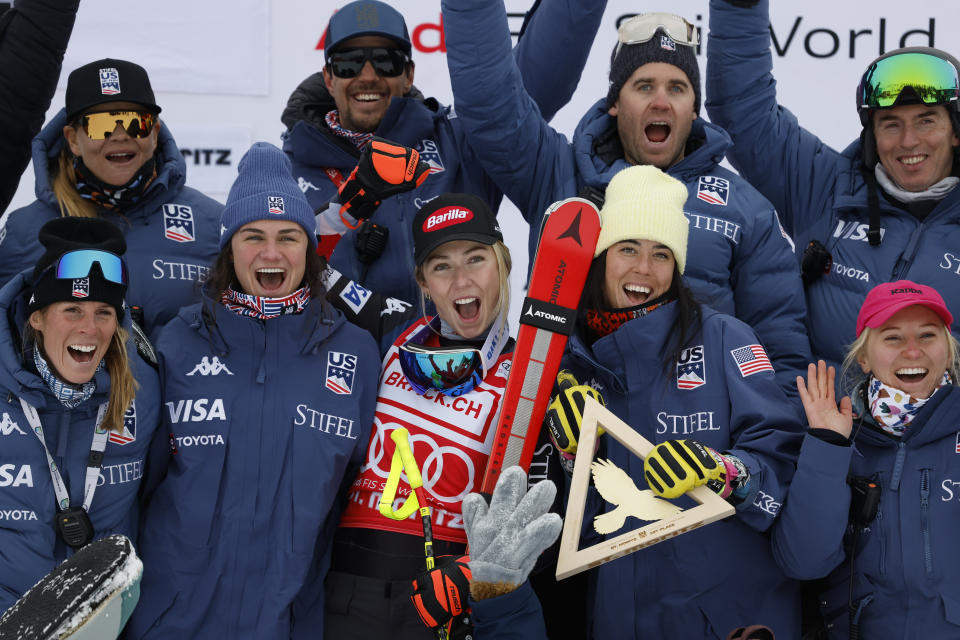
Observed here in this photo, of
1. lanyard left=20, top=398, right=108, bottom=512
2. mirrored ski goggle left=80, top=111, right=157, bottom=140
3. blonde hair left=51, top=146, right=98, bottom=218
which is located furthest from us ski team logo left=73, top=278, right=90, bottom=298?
mirrored ski goggle left=80, top=111, right=157, bottom=140

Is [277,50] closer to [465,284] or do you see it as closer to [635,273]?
[465,284]

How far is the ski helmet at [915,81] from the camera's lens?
3330mm

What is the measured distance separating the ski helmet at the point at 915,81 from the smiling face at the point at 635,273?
1.02 metres

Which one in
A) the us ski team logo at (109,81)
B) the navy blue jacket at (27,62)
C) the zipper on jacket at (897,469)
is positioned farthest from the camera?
the us ski team logo at (109,81)

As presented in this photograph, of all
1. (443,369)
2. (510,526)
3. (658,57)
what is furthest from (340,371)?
(658,57)

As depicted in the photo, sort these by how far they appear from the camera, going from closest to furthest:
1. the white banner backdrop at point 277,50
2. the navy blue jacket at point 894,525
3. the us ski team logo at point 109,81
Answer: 1. the navy blue jacket at point 894,525
2. the us ski team logo at point 109,81
3. the white banner backdrop at point 277,50

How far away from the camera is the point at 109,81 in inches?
132

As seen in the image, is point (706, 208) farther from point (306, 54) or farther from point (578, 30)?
point (306, 54)

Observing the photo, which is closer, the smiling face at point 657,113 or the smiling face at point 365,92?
the smiling face at point 657,113

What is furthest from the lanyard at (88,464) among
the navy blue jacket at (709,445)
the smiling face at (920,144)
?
the smiling face at (920,144)

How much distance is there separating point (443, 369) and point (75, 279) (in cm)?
95

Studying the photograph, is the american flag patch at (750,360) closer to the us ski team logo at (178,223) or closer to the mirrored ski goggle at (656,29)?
the mirrored ski goggle at (656,29)

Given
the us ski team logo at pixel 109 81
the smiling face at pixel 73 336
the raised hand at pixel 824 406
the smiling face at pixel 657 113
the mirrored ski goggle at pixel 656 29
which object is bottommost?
the smiling face at pixel 73 336

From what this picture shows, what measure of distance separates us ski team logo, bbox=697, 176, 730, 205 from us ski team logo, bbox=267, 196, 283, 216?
1295 mm
